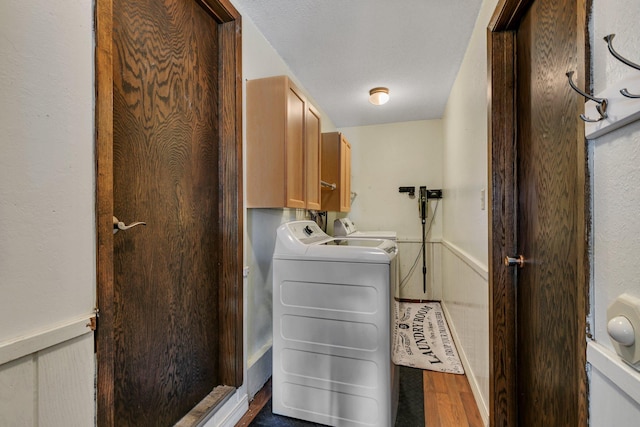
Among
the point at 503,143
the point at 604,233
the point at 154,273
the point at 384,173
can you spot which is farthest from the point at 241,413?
the point at 384,173

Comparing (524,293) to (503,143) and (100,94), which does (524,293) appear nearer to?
(503,143)

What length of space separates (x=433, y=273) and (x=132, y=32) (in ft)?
12.1

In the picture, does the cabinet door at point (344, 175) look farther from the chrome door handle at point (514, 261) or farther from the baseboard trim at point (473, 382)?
the chrome door handle at point (514, 261)

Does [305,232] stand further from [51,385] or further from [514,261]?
[51,385]

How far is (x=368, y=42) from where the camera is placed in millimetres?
2016

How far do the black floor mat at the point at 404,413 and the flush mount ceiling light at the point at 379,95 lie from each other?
7.95 ft

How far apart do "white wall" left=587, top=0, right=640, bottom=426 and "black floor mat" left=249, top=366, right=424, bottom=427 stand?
4.01 feet

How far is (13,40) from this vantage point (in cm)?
67

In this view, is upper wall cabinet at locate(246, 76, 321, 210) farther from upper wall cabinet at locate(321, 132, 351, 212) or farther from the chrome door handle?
upper wall cabinet at locate(321, 132, 351, 212)

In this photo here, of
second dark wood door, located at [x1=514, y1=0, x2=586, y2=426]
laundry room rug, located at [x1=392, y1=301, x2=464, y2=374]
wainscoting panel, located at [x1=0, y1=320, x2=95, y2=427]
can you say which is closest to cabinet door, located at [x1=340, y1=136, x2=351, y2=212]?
laundry room rug, located at [x1=392, y1=301, x2=464, y2=374]

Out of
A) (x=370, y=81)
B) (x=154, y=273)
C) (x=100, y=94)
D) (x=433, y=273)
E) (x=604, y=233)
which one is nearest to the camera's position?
(x=604, y=233)

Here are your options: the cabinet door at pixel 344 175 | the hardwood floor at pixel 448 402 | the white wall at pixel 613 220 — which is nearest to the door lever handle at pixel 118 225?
the white wall at pixel 613 220

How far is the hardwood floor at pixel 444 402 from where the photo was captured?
162 cm

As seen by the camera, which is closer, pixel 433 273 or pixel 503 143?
pixel 503 143
